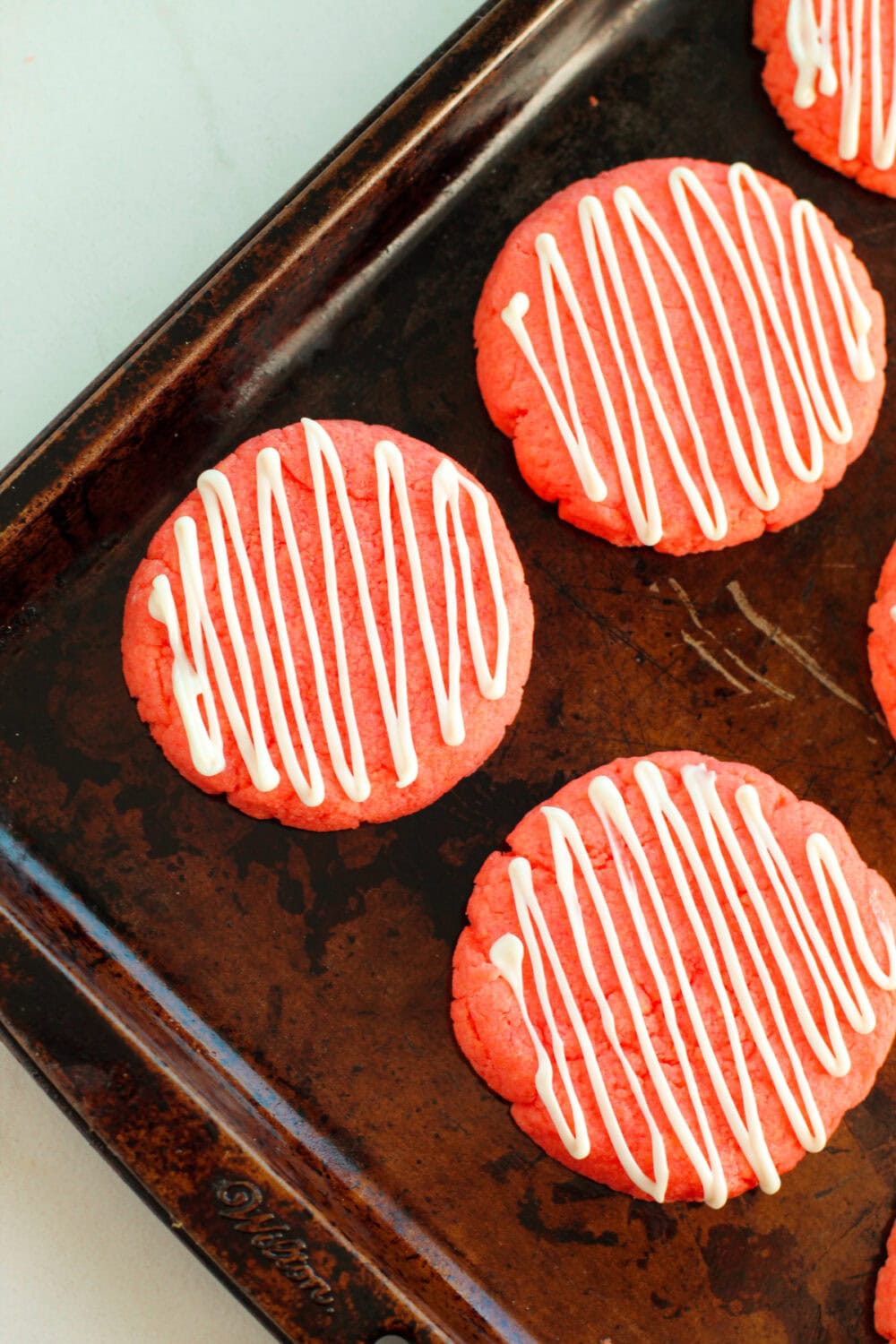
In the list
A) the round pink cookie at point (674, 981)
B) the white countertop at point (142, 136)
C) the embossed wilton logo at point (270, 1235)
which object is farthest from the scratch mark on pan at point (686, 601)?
the embossed wilton logo at point (270, 1235)

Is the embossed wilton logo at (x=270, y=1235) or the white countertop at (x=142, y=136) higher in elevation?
the white countertop at (x=142, y=136)

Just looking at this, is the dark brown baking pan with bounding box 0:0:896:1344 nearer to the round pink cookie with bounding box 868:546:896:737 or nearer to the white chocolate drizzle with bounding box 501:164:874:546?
the round pink cookie with bounding box 868:546:896:737

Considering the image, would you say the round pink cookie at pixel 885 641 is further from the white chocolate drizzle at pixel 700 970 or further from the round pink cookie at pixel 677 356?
the white chocolate drizzle at pixel 700 970

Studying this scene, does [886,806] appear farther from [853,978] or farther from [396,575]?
[396,575]

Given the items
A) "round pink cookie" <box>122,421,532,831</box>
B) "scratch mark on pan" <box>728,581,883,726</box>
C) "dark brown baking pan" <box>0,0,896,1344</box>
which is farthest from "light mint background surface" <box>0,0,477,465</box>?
"scratch mark on pan" <box>728,581,883,726</box>

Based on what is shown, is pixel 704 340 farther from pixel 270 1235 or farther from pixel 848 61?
pixel 270 1235

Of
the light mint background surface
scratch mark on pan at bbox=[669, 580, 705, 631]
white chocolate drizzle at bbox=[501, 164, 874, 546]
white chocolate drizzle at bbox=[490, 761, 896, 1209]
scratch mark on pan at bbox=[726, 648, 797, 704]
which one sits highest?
the light mint background surface

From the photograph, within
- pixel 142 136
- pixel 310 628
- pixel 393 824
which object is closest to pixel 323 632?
pixel 310 628
